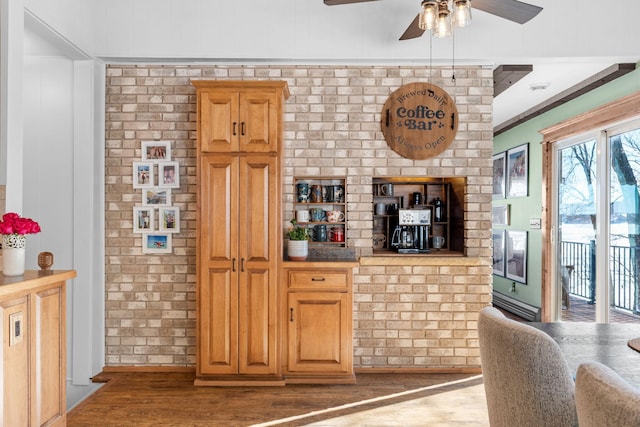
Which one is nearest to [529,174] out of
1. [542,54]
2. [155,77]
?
[542,54]

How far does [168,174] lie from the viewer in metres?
3.81

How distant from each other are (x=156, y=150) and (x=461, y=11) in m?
2.64

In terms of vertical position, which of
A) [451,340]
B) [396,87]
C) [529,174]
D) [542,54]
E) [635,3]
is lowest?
[451,340]

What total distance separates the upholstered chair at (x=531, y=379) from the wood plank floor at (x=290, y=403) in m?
1.71

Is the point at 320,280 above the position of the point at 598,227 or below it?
below

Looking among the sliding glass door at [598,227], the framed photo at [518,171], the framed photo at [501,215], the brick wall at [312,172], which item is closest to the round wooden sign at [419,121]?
the brick wall at [312,172]

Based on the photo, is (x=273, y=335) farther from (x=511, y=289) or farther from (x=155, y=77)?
(x=511, y=289)

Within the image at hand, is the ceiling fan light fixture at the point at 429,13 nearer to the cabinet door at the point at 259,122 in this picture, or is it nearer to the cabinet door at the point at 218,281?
the cabinet door at the point at 259,122

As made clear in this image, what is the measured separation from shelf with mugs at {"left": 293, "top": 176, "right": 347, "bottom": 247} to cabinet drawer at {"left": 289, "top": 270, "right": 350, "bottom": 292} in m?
0.47

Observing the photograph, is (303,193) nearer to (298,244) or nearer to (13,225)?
(298,244)

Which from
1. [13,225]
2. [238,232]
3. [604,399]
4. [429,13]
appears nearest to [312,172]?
[238,232]

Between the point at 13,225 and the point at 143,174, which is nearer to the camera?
the point at 13,225

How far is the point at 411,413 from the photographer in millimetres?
2998

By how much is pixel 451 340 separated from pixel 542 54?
2.50 meters
